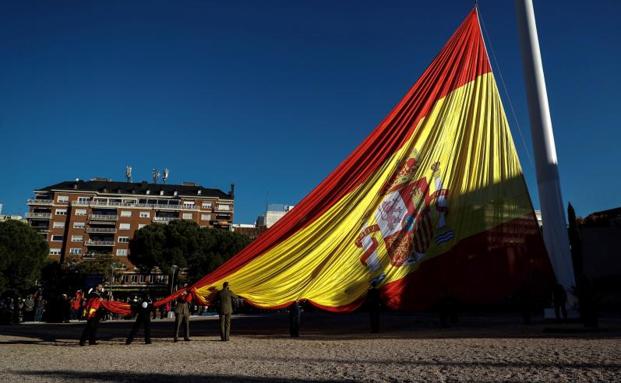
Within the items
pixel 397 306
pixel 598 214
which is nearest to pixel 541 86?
pixel 397 306

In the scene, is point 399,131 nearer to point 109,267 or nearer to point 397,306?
point 397,306

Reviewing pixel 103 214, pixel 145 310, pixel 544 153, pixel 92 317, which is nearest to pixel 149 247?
pixel 103 214

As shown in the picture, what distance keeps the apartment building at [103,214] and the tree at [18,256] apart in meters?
38.6

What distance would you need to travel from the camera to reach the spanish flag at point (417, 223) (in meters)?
13.7

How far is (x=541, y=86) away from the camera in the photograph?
18531 millimetres

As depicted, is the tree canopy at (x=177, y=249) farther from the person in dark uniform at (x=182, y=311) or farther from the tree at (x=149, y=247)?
the person in dark uniform at (x=182, y=311)

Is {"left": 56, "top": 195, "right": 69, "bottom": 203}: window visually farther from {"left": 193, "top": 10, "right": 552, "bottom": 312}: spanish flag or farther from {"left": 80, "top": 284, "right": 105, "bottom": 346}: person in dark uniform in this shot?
{"left": 193, "top": 10, "right": 552, "bottom": 312}: spanish flag

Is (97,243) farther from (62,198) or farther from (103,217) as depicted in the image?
(62,198)

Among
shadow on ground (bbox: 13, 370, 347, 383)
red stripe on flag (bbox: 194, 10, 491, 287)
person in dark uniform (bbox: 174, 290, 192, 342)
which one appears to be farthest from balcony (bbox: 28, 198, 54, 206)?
shadow on ground (bbox: 13, 370, 347, 383)

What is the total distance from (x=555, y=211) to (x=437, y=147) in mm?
5657

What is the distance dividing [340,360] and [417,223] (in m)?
7.20

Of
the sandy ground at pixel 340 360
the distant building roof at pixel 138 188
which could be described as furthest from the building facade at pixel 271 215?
the sandy ground at pixel 340 360

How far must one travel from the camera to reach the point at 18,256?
45406mm

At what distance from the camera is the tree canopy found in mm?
63031
